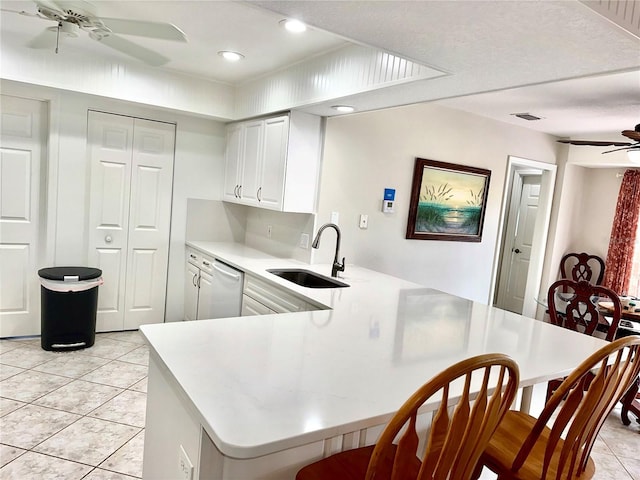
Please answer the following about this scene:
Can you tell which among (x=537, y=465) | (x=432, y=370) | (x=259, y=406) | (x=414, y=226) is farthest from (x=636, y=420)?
(x=259, y=406)

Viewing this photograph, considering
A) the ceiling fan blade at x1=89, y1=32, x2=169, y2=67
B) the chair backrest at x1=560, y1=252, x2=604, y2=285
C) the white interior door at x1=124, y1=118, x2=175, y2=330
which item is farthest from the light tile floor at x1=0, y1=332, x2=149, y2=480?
the chair backrest at x1=560, y1=252, x2=604, y2=285

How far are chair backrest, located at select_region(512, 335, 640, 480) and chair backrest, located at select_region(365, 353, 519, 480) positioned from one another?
0.82 feet

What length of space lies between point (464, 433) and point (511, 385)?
0.55ft

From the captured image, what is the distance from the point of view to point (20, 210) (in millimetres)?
3674

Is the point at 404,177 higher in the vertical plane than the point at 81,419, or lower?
higher

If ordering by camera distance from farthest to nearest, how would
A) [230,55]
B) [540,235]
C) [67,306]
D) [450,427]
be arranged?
[540,235], [67,306], [230,55], [450,427]

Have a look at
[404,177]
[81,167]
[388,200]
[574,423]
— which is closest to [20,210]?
[81,167]

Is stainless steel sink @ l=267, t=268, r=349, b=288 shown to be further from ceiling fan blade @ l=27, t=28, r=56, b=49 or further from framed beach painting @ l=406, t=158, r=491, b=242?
ceiling fan blade @ l=27, t=28, r=56, b=49

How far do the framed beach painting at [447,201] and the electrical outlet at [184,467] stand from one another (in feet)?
9.91

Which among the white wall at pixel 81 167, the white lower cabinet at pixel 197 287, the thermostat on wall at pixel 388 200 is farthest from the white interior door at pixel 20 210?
the thermostat on wall at pixel 388 200

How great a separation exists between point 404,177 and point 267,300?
5.76 feet

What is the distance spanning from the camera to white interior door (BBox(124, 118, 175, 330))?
160 inches

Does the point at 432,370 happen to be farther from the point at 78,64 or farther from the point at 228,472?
the point at 78,64

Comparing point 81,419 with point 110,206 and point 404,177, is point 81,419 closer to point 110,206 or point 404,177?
point 110,206
